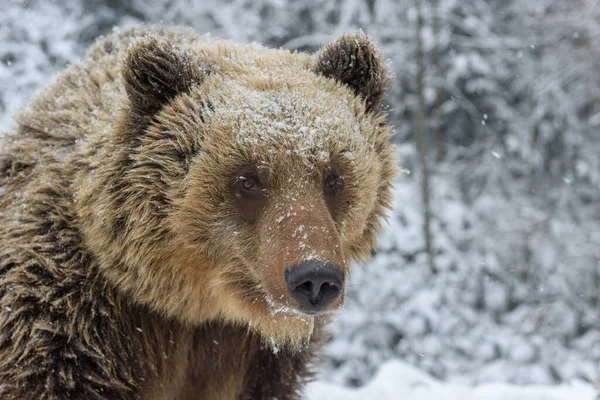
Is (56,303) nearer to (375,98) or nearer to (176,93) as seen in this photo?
(176,93)

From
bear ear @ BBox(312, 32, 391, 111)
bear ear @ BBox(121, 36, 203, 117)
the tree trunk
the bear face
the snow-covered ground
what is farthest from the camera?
the tree trunk

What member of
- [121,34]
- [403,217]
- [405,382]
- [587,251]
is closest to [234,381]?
[121,34]

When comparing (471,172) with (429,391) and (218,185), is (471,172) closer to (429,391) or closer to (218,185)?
(429,391)

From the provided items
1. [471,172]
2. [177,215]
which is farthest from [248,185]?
[471,172]

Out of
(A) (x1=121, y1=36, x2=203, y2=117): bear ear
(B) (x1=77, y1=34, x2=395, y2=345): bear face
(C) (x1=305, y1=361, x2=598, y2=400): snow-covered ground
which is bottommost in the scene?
(B) (x1=77, y1=34, x2=395, y2=345): bear face

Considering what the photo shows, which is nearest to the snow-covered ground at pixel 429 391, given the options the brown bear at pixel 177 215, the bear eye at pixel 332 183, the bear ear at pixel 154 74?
the brown bear at pixel 177 215

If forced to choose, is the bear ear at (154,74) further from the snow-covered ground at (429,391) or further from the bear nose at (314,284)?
the snow-covered ground at (429,391)

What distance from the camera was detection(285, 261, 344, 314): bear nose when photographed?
2748 millimetres

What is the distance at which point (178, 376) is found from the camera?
3.61m

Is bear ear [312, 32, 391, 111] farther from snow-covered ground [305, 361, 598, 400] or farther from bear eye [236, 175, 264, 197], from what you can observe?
snow-covered ground [305, 361, 598, 400]

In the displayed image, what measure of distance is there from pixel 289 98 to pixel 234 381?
150cm

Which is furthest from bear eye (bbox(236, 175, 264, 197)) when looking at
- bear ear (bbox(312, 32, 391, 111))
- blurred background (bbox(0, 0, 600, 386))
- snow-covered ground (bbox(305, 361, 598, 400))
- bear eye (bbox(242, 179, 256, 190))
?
blurred background (bbox(0, 0, 600, 386))

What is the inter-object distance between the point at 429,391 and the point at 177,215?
3.59m

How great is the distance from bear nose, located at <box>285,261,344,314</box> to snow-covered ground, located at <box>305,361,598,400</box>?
261 centimetres
